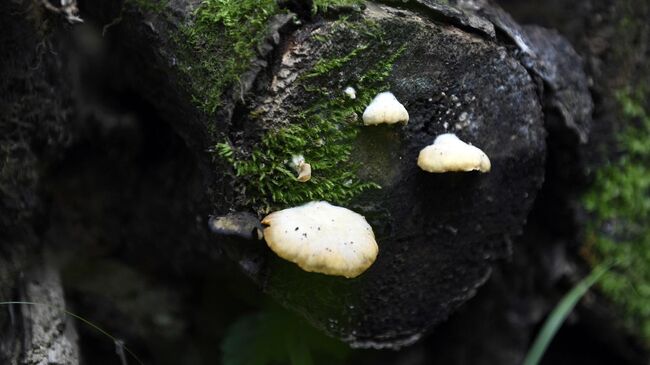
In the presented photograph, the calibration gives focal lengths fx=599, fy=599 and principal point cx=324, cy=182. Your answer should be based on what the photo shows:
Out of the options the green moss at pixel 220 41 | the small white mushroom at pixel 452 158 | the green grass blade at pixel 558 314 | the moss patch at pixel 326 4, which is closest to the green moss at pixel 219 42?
the green moss at pixel 220 41

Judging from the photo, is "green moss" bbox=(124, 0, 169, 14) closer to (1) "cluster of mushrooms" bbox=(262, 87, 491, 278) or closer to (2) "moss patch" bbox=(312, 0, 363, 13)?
(2) "moss patch" bbox=(312, 0, 363, 13)

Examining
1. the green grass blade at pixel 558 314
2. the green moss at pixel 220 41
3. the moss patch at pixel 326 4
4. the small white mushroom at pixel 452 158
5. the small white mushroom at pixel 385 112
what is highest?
the moss patch at pixel 326 4

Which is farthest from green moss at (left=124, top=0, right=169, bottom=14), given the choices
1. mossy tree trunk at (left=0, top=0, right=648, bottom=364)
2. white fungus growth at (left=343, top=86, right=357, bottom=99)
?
white fungus growth at (left=343, top=86, right=357, bottom=99)

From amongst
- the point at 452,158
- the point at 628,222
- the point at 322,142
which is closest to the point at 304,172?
the point at 322,142

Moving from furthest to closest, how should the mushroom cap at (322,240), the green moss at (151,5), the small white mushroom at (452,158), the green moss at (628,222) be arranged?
the green moss at (628,222) → the green moss at (151,5) → the small white mushroom at (452,158) → the mushroom cap at (322,240)

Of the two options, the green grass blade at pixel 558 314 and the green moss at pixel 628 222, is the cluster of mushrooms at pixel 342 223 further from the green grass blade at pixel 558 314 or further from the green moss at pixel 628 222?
the green moss at pixel 628 222

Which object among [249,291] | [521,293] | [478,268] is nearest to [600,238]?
[521,293]
